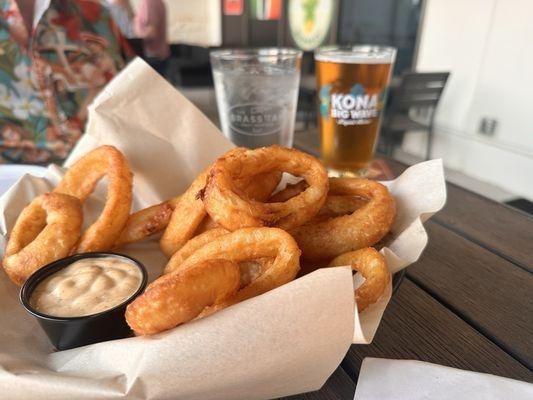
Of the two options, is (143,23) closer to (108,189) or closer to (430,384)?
(108,189)

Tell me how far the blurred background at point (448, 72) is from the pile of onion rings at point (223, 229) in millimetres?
1148

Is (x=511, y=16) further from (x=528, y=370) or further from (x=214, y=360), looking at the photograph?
(x=214, y=360)

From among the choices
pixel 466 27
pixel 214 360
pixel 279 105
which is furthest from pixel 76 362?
pixel 466 27

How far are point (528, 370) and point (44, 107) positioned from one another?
1927 mm

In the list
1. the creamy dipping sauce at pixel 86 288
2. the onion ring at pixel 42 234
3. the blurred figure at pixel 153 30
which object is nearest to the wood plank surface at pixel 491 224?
the creamy dipping sauce at pixel 86 288

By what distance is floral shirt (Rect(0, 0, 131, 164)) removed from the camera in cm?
172

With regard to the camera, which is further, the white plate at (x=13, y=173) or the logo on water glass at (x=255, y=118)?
the logo on water glass at (x=255, y=118)

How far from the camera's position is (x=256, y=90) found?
133 centimetres

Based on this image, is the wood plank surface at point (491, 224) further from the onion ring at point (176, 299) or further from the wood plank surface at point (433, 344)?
the onion ring at point (176, 299)

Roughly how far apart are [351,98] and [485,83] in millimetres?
3518

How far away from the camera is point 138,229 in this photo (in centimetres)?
96

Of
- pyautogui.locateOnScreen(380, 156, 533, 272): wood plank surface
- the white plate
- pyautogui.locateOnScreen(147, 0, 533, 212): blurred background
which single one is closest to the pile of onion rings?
the white plate

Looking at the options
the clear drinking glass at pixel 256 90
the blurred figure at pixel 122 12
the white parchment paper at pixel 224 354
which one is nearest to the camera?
the white parchment paper at pixel 224 354

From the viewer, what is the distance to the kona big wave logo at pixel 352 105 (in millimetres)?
1268
